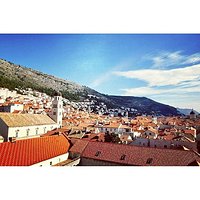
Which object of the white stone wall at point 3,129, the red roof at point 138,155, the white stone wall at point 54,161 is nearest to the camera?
the red roof at point 138,155

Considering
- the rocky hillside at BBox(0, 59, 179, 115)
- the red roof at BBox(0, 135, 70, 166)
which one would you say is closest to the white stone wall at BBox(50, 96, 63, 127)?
the red roof at BBox(0, 135, 70, 166)

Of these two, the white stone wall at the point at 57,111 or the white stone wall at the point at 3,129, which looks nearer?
the white stone wall at the point at 3,129

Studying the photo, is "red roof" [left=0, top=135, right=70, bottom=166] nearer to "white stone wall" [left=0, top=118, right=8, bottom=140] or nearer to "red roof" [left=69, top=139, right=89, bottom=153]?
"red roof" [left=69, top=139, right=89, bottom=153]

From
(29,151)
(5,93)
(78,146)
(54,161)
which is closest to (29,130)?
(78,146)

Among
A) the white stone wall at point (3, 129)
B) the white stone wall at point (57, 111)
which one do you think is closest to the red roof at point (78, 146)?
the white stone wall at point (3, 129)

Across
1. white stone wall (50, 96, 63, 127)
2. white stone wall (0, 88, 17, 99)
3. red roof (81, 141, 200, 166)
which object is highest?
white stone wall (0, 88, 17, 99)

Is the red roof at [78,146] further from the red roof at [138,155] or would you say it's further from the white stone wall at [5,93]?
the white stone wall at [5,93]

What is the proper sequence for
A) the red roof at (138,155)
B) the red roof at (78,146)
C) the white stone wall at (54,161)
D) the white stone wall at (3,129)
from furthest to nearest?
the white stone wall at (3,129)
the red roof at (78,146)
the white stone wall at (54,161)
the red roof at (138,155)
